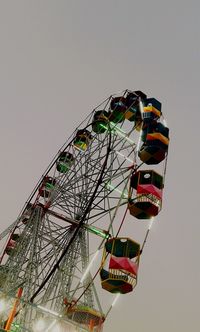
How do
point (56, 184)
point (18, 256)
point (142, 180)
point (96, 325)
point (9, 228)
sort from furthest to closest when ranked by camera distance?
point (9, 228)
point (56, 184)
point (18, 256)
point (96, 325)
point (142, 180)

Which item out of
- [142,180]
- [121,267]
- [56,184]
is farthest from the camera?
[56,184]

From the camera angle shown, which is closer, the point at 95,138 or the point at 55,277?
the point at 55,277

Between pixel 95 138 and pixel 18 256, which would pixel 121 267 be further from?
pixel 95 138

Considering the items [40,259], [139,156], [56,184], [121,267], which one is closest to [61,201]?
[56,184]

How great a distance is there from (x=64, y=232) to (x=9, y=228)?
6111mm

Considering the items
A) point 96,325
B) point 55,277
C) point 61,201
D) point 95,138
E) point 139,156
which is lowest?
point 96,325

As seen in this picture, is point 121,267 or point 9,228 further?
point 9,228

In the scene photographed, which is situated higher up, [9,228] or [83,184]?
[83,184]

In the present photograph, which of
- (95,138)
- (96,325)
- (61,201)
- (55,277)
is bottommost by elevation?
(96,325)

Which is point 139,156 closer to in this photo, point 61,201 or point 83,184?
point 83,184

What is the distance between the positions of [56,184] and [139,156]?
5.30 m

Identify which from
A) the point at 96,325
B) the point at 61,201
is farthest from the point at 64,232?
the point at 96,325

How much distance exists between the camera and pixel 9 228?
25.3 meters

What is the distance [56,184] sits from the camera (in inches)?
859
